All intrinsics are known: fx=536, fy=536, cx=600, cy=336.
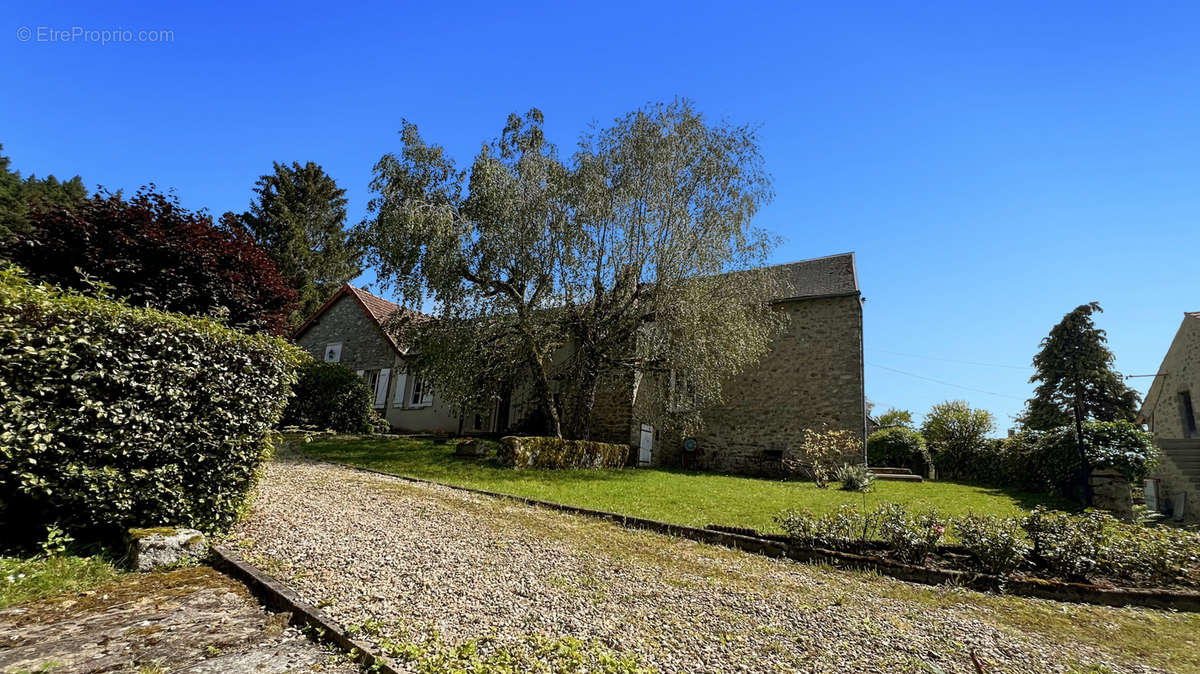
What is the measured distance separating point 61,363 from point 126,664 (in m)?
2.52

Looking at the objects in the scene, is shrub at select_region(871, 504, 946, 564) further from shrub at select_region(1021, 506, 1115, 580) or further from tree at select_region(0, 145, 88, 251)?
tree at select_region(0, 145, 88, 251)

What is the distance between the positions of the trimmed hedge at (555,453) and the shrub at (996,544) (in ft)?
26.7

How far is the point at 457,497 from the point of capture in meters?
8.05

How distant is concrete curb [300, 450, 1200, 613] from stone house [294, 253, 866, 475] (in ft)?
25.9

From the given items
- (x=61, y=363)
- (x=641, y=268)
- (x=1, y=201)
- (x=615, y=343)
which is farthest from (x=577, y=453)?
(x=1, y=201)

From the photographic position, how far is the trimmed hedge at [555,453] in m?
11.6

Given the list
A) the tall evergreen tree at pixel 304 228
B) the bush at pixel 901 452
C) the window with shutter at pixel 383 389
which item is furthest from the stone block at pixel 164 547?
the tall evergreen tree at pixel 304 228

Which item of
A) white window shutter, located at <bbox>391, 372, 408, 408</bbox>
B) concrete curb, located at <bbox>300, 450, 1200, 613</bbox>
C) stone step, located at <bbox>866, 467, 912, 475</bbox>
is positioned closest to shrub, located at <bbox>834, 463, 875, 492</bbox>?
stone step, located at <bbox>866, 467, 912, 475</bbox>

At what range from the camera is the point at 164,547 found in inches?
165

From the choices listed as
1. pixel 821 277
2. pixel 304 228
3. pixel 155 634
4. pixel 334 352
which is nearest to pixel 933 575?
pixel 155 634

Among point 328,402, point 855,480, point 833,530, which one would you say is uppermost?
point 328,402

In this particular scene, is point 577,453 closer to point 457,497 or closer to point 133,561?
point 457,497

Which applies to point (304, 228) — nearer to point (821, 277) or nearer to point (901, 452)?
point (821, 277)

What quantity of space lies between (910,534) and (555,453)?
816 centimetres
